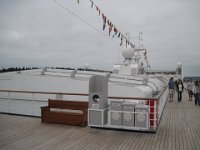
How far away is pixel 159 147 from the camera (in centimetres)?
587

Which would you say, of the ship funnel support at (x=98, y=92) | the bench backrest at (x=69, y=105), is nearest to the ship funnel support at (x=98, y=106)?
the ship funnel support at (x=98, y=92)

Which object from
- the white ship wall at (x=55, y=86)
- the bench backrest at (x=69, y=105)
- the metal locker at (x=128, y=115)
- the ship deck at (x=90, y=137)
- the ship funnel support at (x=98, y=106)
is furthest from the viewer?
the white ship wall at (x=55, y=86)

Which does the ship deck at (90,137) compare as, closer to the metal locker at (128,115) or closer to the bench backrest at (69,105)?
the metal locker at (128,115)

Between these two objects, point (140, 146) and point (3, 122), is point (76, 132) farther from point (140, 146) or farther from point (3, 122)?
point (3, 122)

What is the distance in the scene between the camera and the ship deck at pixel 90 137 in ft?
19.4

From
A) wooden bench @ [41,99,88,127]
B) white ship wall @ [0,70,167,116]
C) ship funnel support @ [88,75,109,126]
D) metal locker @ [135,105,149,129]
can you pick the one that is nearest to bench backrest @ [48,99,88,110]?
wooden bench @ [41,99,88,127]

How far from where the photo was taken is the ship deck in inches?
233

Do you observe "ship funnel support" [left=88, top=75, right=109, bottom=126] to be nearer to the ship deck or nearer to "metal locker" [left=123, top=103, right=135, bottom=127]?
the ship deck

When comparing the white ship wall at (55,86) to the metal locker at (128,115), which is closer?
the metal locker at (128,115)

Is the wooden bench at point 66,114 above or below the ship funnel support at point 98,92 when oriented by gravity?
below

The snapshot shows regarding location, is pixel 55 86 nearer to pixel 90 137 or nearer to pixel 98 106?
pixel 98 106

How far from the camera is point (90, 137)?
6.73 m

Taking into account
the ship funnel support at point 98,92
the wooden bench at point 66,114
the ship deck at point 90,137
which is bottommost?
the ship deck at point 90,137

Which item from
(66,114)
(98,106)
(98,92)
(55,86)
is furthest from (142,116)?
(55,86)
